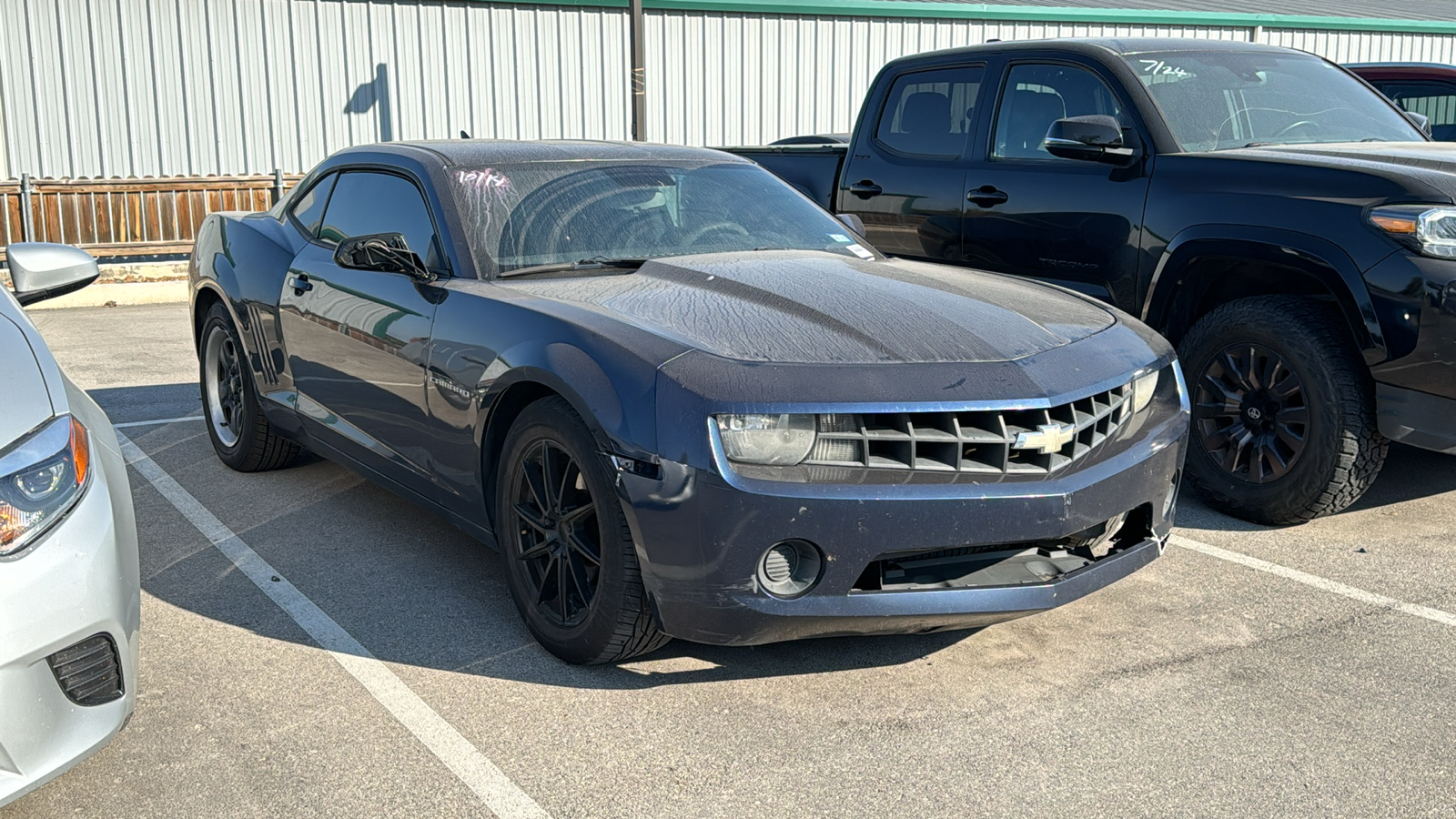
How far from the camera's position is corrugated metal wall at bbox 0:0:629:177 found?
50.1ft

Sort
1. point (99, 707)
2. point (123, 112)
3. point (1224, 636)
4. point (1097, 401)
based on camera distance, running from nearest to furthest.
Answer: point (99, 707) < point (1097, 401) < point (1224, 636) < point (123, 112)

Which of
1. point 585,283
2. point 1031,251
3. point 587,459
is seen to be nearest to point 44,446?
point 587,459

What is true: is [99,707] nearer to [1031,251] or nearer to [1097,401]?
[1097,401]

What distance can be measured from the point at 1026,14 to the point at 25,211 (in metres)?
13.9

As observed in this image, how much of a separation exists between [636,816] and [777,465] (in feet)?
2.89

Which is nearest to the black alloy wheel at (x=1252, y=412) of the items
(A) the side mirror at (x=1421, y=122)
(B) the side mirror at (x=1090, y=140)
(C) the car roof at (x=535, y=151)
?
(B) the side mirror at (x=1090, y=140)

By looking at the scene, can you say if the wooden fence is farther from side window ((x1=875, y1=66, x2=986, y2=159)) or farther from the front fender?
the front fender

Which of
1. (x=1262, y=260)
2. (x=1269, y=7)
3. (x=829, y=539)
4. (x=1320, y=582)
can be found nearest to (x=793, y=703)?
(x=829, y=539)

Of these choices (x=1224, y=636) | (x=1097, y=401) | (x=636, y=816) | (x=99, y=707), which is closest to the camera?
(x=99, y=707)

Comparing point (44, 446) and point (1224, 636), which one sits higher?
point (44, 446)

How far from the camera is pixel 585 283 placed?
4.11 meters

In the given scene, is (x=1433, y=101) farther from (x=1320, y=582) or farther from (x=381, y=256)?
(x=381, y=256)

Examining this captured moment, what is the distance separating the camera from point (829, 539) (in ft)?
10.4

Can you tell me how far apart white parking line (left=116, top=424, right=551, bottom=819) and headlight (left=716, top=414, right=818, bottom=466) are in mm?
941
